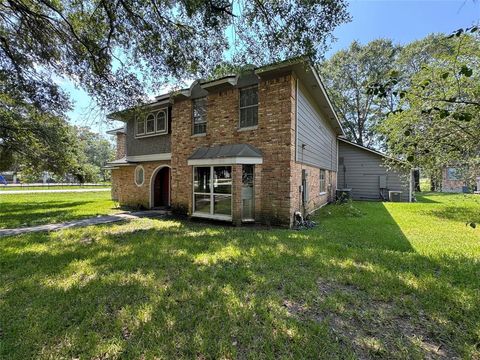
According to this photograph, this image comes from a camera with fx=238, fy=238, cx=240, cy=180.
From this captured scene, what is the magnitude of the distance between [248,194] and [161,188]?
286 inches

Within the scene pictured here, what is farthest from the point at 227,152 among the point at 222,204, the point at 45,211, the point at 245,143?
the point at 45,211

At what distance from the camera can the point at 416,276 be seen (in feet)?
13.3

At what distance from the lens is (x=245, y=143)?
347 inches

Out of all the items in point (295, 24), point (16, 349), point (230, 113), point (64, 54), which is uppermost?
point (64, 54)

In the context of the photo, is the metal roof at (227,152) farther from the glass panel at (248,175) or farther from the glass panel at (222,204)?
the glass panel at (222,204)

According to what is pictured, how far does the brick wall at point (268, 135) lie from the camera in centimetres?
797

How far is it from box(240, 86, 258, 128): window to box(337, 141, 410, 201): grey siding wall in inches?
470

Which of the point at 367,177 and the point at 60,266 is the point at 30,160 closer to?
the point at 60,266

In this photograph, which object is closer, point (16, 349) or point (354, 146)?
point (16, 349)

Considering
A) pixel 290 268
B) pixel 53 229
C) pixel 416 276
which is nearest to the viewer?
pixel 416 276

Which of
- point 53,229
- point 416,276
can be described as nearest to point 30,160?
point 53,229

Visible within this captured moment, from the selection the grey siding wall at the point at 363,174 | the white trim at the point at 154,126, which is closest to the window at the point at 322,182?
the grey siding wall at the point at 363,174

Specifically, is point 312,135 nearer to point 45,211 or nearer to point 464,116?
point 464,116

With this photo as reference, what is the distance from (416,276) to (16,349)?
18.2 ft
